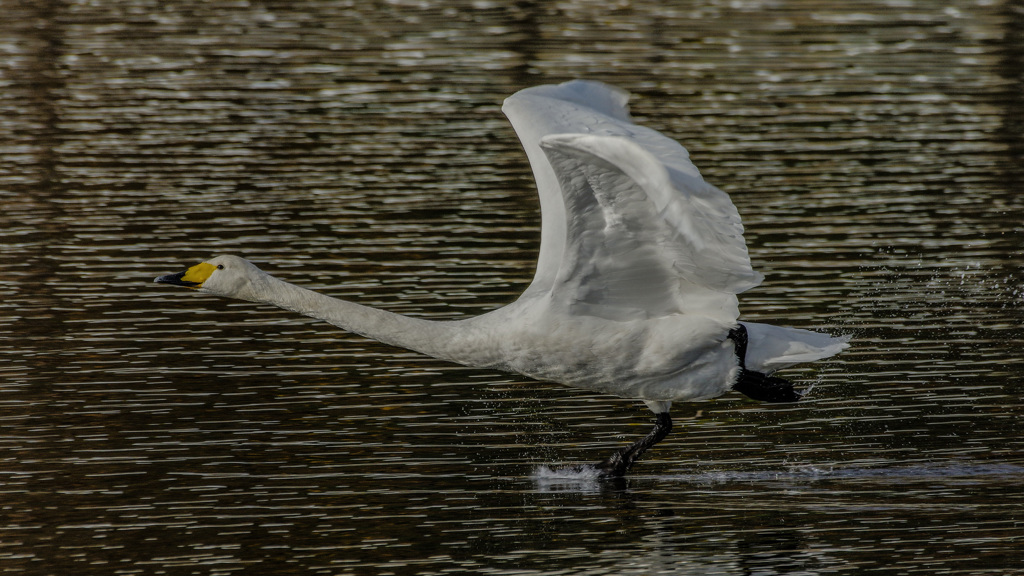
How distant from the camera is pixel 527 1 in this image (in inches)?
1292

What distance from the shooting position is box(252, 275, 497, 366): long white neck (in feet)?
29.8

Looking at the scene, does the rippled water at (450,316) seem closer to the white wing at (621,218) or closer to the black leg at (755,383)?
the black leg at (755,383)

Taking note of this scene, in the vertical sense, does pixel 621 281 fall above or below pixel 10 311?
above

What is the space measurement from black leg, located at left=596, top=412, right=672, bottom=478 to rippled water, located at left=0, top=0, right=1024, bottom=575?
166 millimetres

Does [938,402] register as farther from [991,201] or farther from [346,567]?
[991,201]

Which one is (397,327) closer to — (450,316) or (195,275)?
(195,275)

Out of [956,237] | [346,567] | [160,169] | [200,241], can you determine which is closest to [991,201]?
[956,237]

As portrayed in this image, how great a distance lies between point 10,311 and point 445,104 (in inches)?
435

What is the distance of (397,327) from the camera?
361 inches

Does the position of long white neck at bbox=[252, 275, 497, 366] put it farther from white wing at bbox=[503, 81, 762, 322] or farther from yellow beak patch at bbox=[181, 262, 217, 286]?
white wing at bbox=[503, 81, 762, 322]

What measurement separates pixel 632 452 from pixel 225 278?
9.09 feet

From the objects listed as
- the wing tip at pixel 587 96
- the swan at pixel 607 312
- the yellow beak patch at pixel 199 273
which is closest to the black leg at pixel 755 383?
the swan at pixel 607 312

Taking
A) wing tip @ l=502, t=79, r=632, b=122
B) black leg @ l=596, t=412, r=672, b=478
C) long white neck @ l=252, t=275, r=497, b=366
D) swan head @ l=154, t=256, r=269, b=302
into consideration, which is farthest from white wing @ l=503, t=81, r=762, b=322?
swan head @ l=154, t=256, r=269, b=302

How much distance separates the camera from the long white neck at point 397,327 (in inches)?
358
